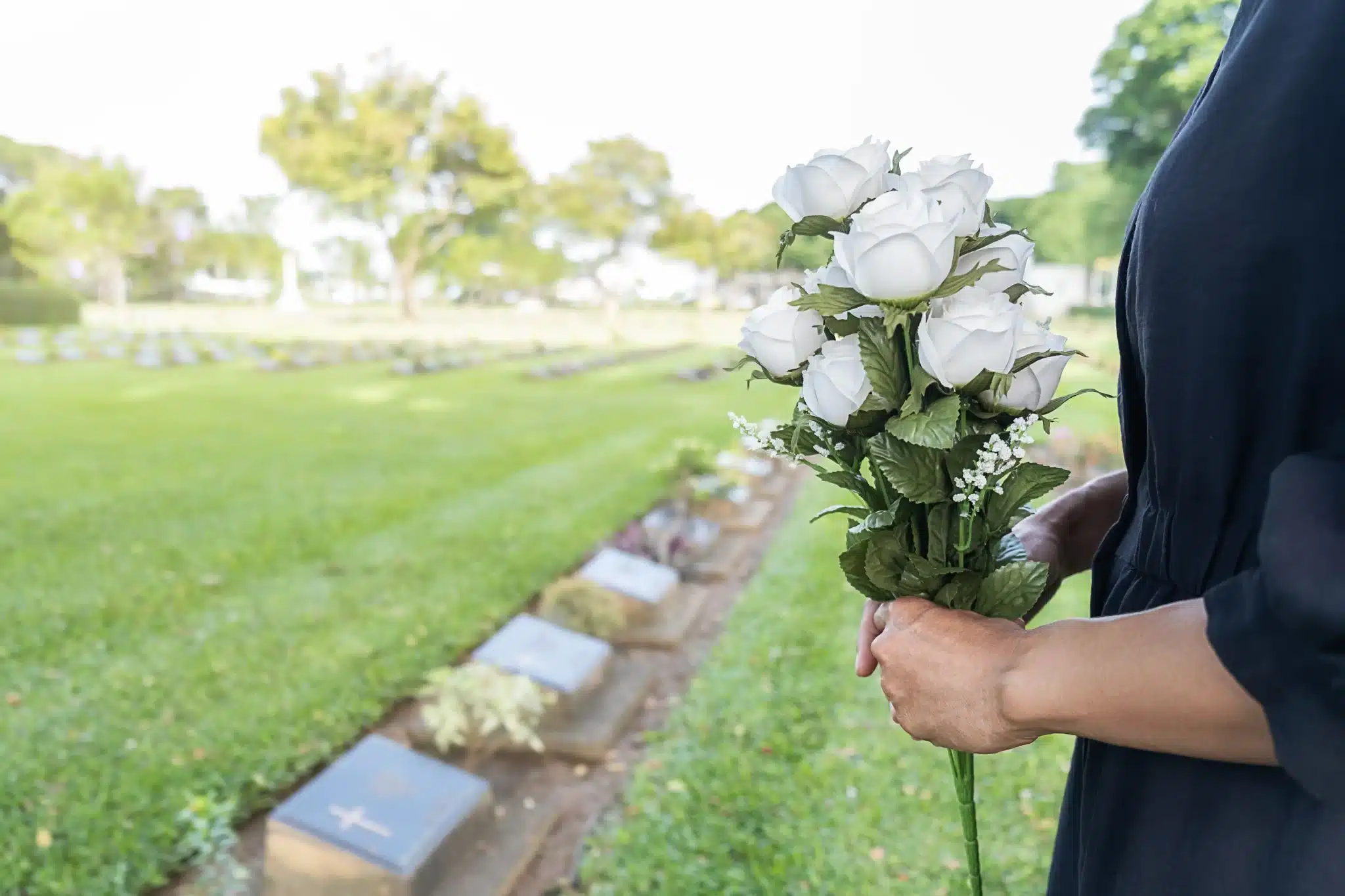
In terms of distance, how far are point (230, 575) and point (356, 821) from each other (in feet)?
9.79

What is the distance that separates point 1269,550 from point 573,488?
661 centimetres

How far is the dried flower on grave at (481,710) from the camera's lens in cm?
303

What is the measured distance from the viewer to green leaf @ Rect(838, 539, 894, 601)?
1.00m

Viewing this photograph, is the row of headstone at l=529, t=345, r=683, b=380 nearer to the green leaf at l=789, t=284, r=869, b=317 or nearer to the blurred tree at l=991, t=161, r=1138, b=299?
the blurred tree at l=991, t=161, r=1138, b=299

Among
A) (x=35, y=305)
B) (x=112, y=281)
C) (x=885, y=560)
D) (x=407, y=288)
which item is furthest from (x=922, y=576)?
(x=112, y=281)

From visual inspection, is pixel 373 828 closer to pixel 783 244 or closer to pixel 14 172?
pixel 783 244

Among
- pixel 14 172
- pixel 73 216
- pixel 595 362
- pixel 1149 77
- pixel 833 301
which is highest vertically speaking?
pixel 1149 77

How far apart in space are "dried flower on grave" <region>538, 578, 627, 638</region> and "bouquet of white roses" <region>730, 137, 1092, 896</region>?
3136 mm

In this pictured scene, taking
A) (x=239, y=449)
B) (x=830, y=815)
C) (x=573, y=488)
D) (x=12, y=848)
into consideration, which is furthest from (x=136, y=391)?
(x=830, y=815)

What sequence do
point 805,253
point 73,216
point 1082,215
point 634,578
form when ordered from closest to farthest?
1. point 805,253
2. point 634,578
3. point 1082,215
4. point 73,216

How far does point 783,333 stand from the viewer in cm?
97

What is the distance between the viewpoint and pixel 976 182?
91cm

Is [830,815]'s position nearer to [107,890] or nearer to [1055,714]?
[107,890]

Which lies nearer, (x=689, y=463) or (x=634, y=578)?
(x=634, y=578)
